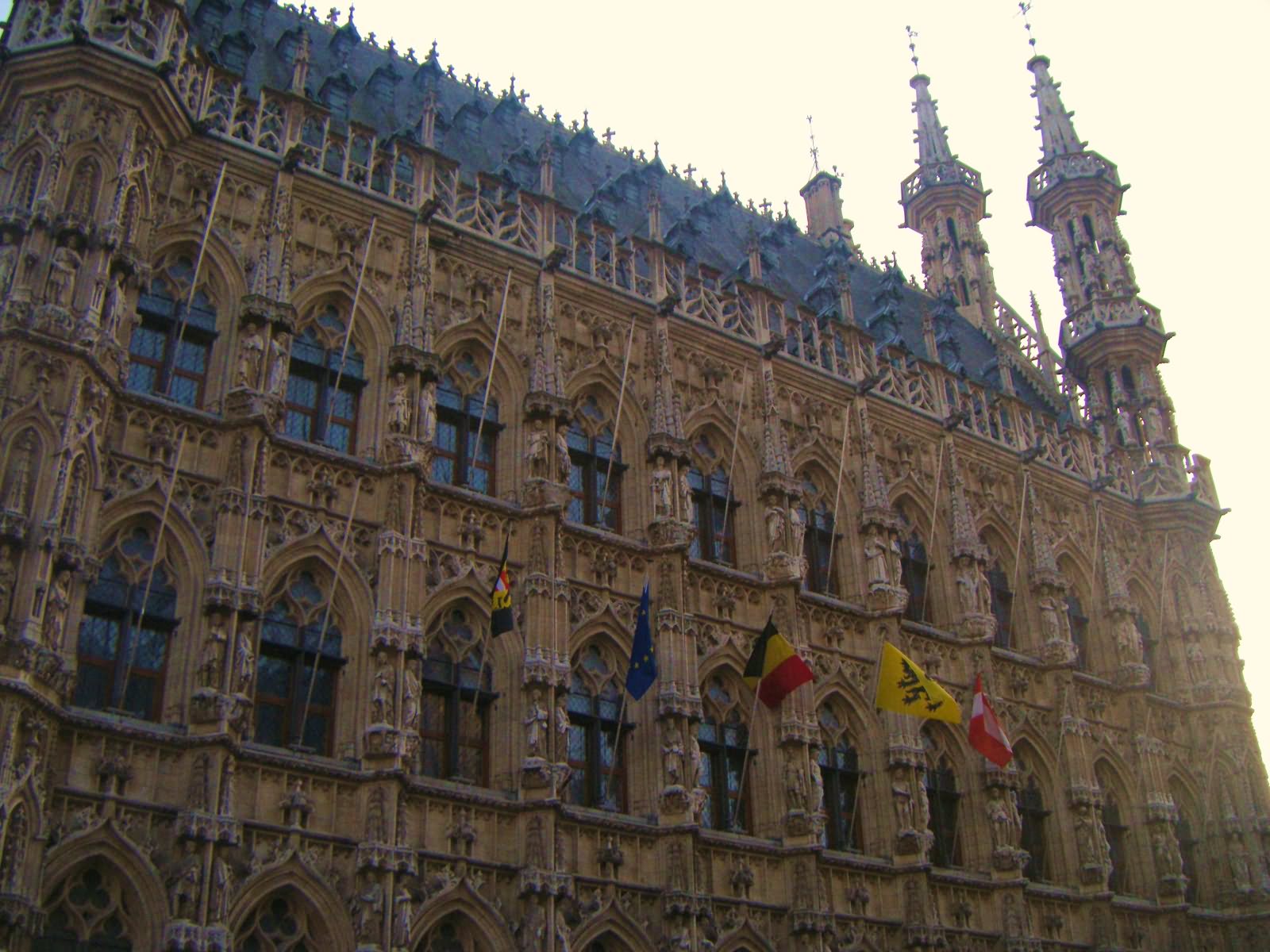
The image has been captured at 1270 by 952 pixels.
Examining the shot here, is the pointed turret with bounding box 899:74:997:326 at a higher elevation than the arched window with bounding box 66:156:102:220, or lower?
higher

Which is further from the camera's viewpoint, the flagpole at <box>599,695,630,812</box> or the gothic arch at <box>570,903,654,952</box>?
the flagpole at <box>599,695,630,812</box>

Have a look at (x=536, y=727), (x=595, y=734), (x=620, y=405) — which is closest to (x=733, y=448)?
(x=620, y=405)

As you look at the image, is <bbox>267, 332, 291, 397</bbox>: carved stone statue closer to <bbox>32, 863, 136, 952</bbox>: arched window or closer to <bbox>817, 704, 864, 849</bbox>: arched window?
<bbox>32, 863, 136, 952</bbox>: arched window

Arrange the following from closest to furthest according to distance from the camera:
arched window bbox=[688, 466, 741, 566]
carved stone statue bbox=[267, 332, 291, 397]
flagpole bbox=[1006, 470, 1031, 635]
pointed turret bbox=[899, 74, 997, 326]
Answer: carved stone statue bbox=[267, 332, 291, 397], arched window bbox=[688, 466, 741, 566], flagpole bbox=[1006, 470, 1031, 635], pointed turret bbox=[899, 74, 997, 326]

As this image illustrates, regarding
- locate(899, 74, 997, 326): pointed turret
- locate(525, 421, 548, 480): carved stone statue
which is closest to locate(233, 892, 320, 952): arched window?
locate(525, 421, 548, 480): carved stone statue

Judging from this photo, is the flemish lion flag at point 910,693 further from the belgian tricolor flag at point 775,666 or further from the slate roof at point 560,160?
the slate roof at point 560,160

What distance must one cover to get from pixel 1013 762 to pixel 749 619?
612cm

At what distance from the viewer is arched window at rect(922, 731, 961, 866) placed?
22.2 m

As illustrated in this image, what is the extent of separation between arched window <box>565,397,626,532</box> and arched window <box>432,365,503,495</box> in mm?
1285

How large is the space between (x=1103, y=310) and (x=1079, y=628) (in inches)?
349

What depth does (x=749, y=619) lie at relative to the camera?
21.2 metres

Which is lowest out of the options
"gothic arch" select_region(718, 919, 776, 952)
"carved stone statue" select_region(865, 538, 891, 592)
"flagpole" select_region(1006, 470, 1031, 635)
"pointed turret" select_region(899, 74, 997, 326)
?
"gothic arch" select_region(718, 919, 776, 952)

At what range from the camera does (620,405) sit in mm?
21188

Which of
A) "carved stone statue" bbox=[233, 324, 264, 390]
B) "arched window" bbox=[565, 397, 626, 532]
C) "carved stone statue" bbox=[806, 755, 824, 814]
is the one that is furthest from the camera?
"arched window" bbox=[565, 397, 626, 532]
